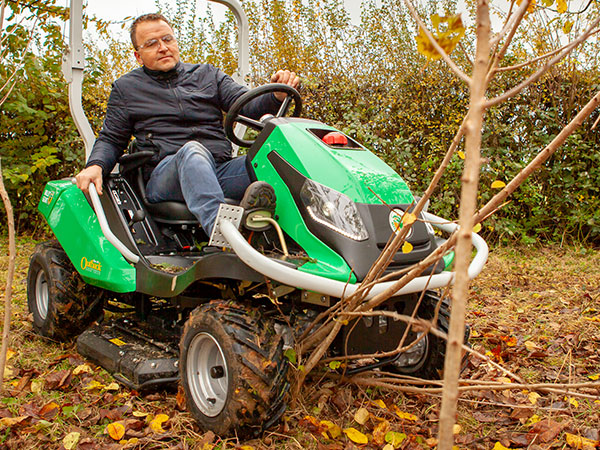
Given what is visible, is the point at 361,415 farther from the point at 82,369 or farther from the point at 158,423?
the point at 82,369

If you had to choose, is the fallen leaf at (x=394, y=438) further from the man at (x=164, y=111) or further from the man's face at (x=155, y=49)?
the man's face at (x=155, y=49)

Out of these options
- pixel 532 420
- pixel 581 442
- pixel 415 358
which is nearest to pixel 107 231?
pixel 415 358

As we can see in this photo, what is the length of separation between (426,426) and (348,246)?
80 centimetres

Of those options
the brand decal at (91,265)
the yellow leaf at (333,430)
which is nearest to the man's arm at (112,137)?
the brand decal at (91,265)

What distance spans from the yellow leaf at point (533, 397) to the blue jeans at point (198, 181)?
4.91 feet

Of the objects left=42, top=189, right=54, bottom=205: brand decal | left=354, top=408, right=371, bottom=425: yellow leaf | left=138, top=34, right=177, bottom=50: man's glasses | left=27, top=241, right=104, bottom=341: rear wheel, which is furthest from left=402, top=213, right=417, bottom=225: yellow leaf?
left=42, top=189, right=54, bottom=205: brand decal

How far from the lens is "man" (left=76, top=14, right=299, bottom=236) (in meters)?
2.69

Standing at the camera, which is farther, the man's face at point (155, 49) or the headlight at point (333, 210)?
the man's face at point (155, 49)

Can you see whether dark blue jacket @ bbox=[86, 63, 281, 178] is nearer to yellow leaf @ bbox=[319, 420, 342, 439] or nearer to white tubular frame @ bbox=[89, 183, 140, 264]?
white tubular frame @ bbox=[89, 183, 140, 264]

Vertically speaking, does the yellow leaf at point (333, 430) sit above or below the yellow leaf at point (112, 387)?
above

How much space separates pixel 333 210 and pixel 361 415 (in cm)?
79

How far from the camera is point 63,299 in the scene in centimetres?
295

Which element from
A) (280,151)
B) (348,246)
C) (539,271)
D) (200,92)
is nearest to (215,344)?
(348,246)

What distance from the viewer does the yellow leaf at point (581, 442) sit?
77.8 inches
